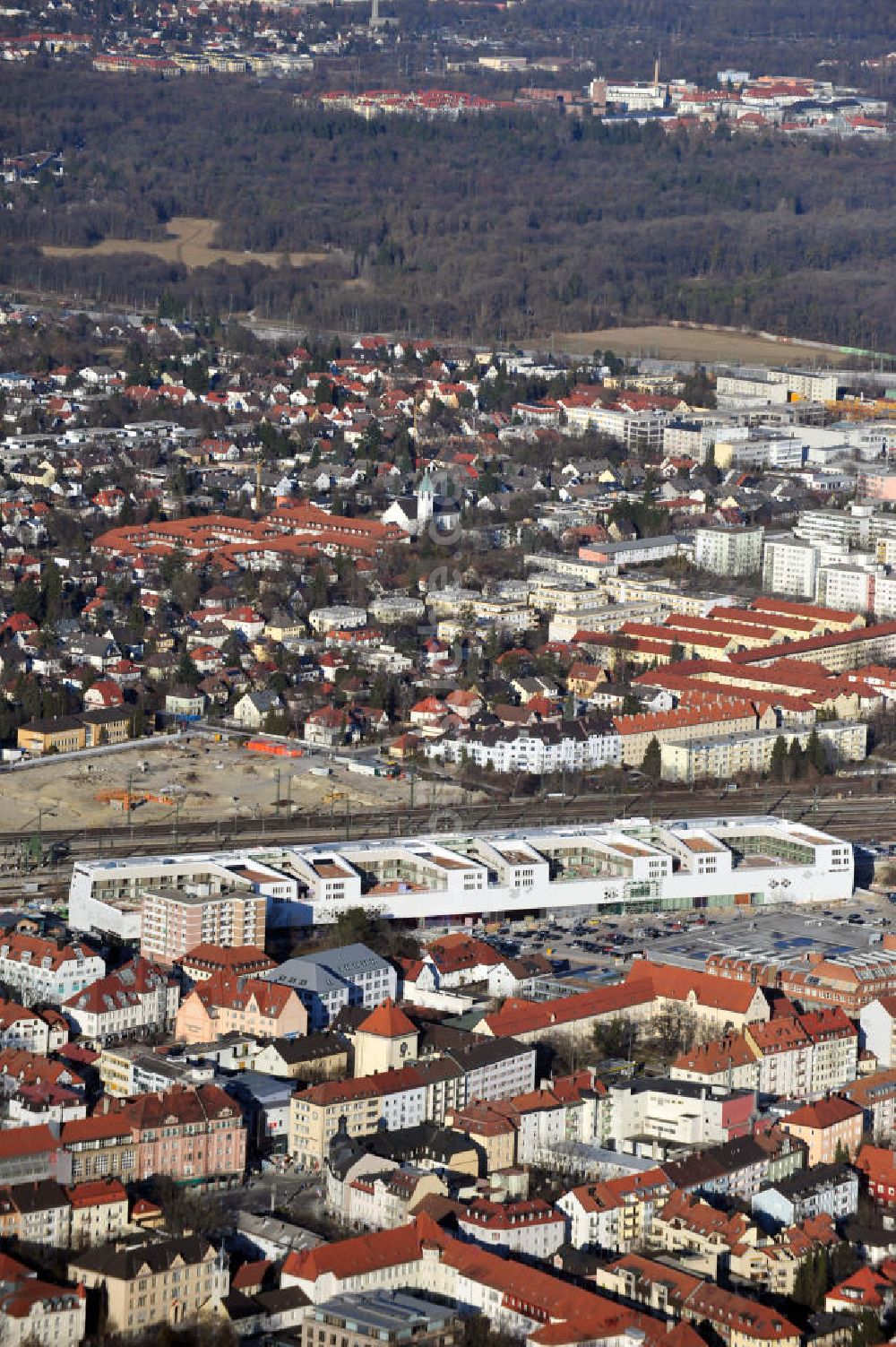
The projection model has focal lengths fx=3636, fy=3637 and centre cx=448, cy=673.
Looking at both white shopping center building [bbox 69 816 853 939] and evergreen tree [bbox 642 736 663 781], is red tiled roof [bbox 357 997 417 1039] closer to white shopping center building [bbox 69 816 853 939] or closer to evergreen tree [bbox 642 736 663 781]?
white shopping center building [bbox 69 816 853 939]

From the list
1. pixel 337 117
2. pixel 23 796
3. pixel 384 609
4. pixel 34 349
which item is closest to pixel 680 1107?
pixel 23 796

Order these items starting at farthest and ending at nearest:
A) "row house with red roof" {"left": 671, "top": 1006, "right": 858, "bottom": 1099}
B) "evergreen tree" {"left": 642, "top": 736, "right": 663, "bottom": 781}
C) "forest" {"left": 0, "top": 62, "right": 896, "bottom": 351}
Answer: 1. "forest" {"left": 0, "top": 62, "right": 896, "bottom": 351}
2. "evergreen tree" {"left": 642, "top": 736, "right": 663, "bottom": 781}
3. "row house with red roof" {"left": 671, "top": 1006, "right": 858, "bottom": 1099}

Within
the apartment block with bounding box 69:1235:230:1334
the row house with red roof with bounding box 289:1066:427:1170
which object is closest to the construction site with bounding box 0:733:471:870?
the row house with red roof with bounding box 289:1066:427:1170

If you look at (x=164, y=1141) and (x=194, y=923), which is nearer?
(x=164, y=1141)

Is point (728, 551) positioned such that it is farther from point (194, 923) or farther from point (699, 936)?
point (194, 923)

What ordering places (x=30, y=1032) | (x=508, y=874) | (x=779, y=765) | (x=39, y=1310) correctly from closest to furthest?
(x=39, y=1310), (x=30, y=1032), (x=508, y=874), (x=779, y=765)

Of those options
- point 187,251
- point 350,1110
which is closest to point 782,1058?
point 350,1110
